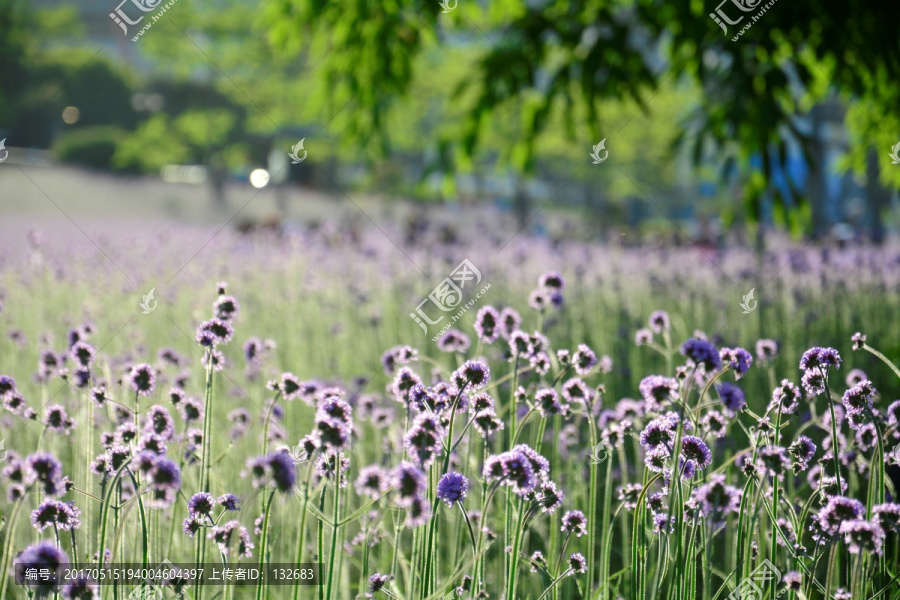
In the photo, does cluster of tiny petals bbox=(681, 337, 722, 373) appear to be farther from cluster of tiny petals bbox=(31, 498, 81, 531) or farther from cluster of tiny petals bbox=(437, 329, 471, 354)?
cluster of tiny petals bbox=(31, 498, 81, 531)

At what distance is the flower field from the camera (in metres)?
1.77

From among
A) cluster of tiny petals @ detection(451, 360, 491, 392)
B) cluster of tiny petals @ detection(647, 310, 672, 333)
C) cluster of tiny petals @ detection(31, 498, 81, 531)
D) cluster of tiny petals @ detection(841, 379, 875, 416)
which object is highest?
cluster of tiny petals @ detection(647, 310, 672, 333)

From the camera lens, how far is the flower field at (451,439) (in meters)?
1.77

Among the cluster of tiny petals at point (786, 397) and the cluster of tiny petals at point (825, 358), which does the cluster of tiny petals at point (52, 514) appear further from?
the cluster of tiny petals at point (825, 358)

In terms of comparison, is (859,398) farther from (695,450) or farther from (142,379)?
(142,379)

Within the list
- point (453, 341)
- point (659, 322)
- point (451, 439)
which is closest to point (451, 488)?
point (451, 439)

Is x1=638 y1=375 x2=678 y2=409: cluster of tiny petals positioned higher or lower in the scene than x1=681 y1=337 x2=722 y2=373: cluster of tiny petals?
lower

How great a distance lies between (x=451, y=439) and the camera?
1.80m

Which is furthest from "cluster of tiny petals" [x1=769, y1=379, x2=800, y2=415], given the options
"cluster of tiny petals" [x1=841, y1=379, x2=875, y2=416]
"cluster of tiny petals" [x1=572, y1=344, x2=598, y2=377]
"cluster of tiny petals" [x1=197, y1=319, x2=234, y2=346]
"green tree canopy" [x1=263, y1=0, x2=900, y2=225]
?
"green tree canopy" [x1=263, y1=0, x2=900, y2=225]

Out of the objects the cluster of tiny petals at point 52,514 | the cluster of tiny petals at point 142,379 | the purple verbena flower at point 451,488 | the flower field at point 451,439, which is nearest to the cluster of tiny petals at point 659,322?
the flower field at point 451,439

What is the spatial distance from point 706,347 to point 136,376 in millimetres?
1429

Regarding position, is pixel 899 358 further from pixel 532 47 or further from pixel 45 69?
pixel 45 69

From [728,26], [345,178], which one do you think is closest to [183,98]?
[345,178]

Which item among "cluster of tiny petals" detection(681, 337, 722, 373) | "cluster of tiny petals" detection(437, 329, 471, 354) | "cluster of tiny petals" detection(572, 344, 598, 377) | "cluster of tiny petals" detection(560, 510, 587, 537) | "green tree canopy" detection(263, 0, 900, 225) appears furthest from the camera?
"green tree canopy" detection(263, 0, 900, 225)
